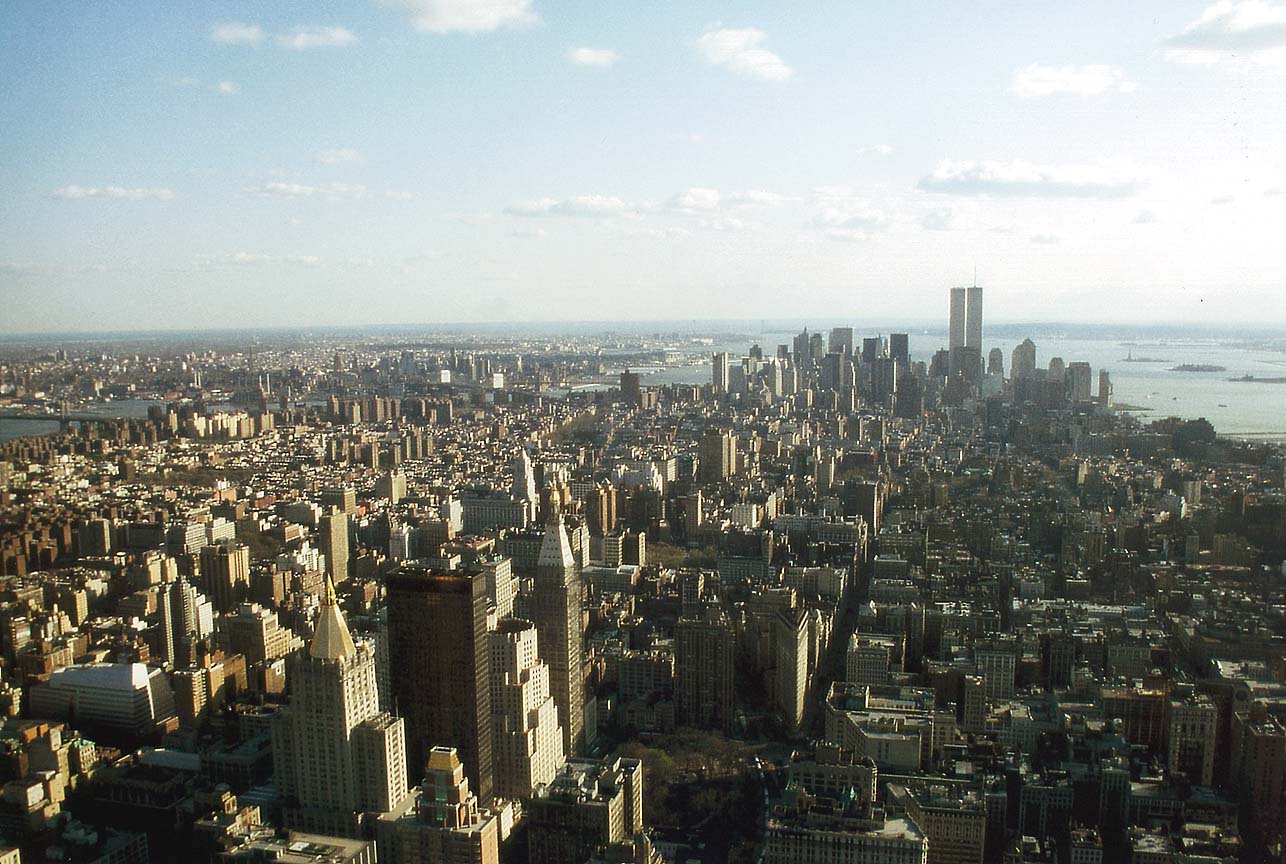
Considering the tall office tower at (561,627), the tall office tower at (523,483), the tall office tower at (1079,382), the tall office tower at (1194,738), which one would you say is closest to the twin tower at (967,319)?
the tall office tower at (1079,382)

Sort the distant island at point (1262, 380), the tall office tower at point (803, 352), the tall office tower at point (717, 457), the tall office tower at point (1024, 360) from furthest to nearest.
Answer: the tall office tower at point (803, 352) < the tall office tower at point (1024, 360) < the tall office tower at point (717, 457) < the distant island at point (1262, 380)

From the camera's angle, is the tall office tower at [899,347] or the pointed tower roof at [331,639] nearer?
the pointed tower roof at [331,639]

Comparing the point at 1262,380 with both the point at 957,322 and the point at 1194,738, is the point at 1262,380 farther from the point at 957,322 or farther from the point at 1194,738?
the point at 957,322

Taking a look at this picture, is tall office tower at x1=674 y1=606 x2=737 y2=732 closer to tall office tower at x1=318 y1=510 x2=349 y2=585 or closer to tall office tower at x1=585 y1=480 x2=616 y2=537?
tall office tower at x1=318 y1=510 x2=349 y2=585

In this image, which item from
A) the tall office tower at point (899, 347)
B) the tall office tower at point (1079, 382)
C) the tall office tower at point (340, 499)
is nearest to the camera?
the tall office tower at point (340, 499)

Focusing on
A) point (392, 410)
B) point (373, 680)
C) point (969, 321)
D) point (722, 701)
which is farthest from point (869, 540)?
point (392, 410)

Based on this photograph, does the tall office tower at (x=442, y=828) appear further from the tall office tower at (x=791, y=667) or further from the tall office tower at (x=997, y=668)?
the tall office tower at (x=997, y=668)
